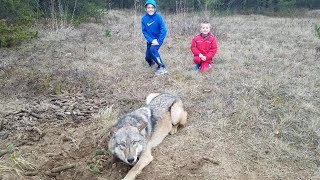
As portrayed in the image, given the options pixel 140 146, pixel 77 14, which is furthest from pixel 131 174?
pixel 77 14

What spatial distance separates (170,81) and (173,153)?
108 inches

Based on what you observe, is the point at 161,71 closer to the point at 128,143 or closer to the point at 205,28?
the point at 205,28

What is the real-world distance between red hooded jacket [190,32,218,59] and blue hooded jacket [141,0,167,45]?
80 cm

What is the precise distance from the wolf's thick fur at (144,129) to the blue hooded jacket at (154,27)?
2352mm

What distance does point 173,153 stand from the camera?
460cm

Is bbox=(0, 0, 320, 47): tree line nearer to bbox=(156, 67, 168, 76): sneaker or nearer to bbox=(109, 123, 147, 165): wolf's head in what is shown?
bbox=(156, 67, 168, 76): sneaker

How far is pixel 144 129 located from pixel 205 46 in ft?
13.1

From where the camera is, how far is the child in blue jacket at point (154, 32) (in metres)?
7.61

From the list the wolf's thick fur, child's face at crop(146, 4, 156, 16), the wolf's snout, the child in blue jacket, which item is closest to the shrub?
the child in blue jacket

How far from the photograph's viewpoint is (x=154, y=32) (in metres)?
7.95

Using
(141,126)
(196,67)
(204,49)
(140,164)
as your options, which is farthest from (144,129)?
(204,49)

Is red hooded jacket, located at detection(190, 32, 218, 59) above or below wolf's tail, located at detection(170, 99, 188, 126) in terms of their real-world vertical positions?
above

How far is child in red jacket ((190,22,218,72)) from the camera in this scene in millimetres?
7691

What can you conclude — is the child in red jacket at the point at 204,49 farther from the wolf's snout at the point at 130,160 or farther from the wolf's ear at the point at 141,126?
the wolf's snout at the point at 130,160
